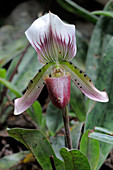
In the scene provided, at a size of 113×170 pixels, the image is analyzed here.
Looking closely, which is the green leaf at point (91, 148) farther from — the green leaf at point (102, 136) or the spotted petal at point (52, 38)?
the spotted petal at point (52, 38)

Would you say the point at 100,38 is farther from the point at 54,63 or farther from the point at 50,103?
the point at 54,63

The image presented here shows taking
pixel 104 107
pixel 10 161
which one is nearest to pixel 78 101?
pixel 104 107

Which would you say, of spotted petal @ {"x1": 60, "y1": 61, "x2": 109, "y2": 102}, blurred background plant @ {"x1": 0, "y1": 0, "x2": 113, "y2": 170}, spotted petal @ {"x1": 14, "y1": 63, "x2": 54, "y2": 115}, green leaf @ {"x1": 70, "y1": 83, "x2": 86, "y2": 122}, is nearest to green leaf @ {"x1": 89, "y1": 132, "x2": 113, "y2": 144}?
blurred background plant @ {"x1": 0, "y1": 0, "x2": 113, "y2": 170}

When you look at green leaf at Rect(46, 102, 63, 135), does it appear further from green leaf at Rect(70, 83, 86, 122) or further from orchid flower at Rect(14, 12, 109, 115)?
orchid flower at Rect(14, 12, 109, 115)

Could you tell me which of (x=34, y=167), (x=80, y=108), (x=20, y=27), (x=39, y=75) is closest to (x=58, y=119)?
(x=80, y=108)

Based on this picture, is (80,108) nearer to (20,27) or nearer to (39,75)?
(39,75)

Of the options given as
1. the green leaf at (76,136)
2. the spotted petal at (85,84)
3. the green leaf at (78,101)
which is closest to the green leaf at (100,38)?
the green leaf at (78,101)
